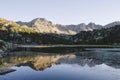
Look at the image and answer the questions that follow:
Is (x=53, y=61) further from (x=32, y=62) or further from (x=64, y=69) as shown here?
(x=64, y=69)

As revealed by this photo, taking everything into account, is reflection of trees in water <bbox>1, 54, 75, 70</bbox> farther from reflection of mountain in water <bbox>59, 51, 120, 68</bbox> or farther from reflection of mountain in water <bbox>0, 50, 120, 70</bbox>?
reflection of mountain in water <bbox>59, 51, 120, 68</bbox>

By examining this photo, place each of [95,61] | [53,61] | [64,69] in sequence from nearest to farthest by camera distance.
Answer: [64,69] → [95,61] → [53,61]

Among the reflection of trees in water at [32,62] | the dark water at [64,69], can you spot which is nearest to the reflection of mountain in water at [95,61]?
the dark water at [64,69]

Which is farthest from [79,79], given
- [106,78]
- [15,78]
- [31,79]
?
[15,78]

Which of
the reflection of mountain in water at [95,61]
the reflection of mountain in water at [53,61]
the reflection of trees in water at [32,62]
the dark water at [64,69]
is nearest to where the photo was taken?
the dark water at [64,69]

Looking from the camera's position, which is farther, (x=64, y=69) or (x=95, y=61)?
(x=95, y=61)

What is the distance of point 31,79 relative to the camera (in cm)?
5631

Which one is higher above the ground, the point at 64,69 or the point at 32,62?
the point at 32,62

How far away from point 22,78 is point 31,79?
2.82 meters

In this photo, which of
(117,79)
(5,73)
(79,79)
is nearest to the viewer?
(117,79)

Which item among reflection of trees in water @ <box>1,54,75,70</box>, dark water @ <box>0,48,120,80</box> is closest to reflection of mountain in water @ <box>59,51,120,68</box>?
dark water @ <box>0,48,120,80</box>

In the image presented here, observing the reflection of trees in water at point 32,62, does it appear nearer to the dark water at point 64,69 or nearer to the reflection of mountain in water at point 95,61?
the dark water at point 64,69

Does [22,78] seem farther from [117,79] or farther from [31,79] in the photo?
[117,79]

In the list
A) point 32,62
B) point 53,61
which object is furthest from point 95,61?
point 32,62
